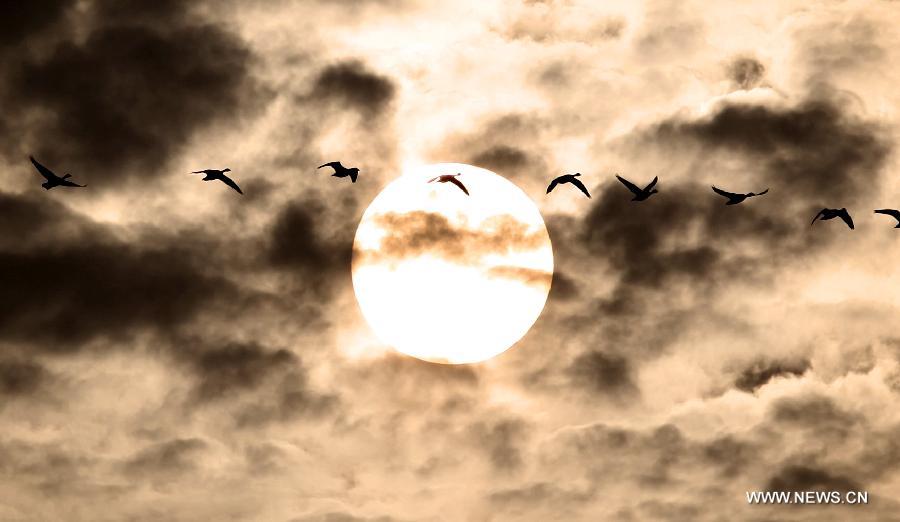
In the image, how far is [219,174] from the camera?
2744 inches

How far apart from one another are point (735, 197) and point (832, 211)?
6.71 meters

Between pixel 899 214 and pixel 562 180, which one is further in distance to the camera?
pixel 562 180

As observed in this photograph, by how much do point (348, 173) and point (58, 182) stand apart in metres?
19.9

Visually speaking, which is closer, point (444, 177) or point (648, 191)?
point (444, 177)

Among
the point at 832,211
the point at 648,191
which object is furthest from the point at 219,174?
the point at 832,211

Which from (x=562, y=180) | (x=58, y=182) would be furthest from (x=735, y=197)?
(x=58, y=182)

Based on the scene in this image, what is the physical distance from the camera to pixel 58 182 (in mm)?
68250

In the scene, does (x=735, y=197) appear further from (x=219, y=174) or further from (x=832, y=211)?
(x=219, y=174)

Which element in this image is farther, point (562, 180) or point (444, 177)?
point (562, 180)

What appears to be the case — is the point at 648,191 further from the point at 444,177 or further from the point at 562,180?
the point at 444,177

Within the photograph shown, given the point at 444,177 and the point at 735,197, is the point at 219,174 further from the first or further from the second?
the point at 735,197

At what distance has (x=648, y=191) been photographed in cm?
6919

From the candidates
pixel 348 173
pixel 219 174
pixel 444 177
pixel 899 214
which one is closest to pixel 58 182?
pixel 219 174

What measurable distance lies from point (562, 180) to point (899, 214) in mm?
22518
